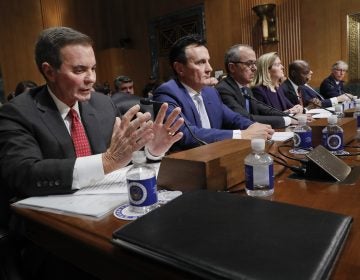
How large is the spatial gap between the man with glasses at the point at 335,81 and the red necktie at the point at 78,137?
4679mm

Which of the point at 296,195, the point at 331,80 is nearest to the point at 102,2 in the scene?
the point at 331,80

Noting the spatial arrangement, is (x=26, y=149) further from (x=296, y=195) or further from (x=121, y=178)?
(x=296, y=195)

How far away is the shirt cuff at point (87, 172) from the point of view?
1.08 meters

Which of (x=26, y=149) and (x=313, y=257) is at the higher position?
(x=26, y=149)

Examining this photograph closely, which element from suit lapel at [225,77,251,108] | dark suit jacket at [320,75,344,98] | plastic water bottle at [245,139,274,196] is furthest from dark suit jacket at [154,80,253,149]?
dark suit jacket at [320,75,344,98]

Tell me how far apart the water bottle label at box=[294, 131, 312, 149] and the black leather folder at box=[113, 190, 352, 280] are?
78cm

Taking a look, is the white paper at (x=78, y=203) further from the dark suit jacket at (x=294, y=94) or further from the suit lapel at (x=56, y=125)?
the dark suit jacket at (x=294, y=94)

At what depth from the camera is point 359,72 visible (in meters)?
5.46

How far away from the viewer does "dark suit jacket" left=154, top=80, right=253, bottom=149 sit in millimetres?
1814

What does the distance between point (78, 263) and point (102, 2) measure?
28.3ft

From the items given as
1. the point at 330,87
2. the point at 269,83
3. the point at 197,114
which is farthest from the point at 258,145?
the point at 330,87

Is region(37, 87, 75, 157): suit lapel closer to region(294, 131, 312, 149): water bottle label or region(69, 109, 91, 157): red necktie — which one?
region(69, 109, 91, 157): red necktie

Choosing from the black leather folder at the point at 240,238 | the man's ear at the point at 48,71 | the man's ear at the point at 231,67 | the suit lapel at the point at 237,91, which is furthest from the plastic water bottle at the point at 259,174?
the man's ear at the point at 231,67

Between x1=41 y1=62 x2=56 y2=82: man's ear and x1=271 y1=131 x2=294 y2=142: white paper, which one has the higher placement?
x1=41 y1=62 x2=56 y2=82: man's ear
